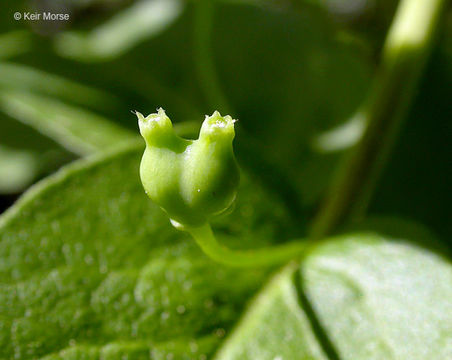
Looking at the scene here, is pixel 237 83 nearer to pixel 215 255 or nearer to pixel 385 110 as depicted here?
pixel 385 110

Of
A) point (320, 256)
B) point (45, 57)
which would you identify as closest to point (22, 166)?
Answer: point (45, 57)

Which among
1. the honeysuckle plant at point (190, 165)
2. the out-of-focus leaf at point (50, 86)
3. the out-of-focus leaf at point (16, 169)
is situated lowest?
the out-of-focus leaf at point (16, 169)

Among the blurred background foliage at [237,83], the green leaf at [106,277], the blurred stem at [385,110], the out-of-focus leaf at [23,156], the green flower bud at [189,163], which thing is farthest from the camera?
the out-of-focus leaf at [23,156]

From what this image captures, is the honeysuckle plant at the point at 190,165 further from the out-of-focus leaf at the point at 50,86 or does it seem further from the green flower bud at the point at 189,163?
the out-of-focus leaf at the point at 50,86

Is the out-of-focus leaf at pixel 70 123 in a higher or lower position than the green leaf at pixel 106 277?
lower

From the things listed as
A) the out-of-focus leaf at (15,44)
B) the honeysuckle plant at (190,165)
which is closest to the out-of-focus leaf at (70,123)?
the out-of-focus leaf at (15,44)

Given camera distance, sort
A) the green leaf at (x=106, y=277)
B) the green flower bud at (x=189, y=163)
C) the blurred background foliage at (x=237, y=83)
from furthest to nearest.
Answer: the blurred background foliage at (x=237, y=83) → the green leaf at (x=106, y=277) → the green flower bud at (x=189, y=163)

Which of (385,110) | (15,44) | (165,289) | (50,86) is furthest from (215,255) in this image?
(15,44)
